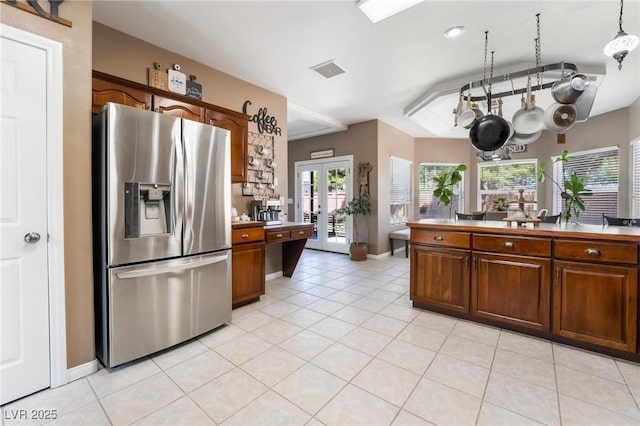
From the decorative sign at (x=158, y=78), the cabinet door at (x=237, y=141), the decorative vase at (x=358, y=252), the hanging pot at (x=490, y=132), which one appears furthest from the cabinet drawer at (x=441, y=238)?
the decorative sign at (x=158, y=78)

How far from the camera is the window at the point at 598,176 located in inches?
187

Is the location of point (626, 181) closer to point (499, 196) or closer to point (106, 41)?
point (499, 196)

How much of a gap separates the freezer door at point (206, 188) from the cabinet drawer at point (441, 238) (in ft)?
6.28

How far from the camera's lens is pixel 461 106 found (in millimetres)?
3369

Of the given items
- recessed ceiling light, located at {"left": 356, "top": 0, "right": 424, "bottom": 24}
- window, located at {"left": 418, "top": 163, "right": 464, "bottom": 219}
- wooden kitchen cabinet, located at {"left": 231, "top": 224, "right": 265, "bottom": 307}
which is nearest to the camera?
recessed ceiling light, located at {"left": 356, "top": 0, "right": 424, "bottom": 24}

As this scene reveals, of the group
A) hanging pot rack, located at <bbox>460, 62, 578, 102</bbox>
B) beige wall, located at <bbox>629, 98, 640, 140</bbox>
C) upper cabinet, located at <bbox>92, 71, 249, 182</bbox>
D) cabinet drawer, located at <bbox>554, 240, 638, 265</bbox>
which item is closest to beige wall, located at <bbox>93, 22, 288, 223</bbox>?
upper cabinet, located at <bbox>92, 71, 249, 182</bbox>

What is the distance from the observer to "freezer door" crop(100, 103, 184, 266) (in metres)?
1.85

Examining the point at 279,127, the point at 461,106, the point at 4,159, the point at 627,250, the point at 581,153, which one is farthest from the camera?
the point at 581,153

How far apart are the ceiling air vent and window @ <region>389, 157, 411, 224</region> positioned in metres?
2.83

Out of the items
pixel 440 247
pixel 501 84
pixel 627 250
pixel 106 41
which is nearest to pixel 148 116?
pixel 106 41

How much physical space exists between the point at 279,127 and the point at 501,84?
2.95m

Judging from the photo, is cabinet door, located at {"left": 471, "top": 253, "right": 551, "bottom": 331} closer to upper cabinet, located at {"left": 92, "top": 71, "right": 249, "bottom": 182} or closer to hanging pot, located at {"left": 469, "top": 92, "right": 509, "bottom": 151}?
hanging pot, located at {"left": 469, "top": 92, "right": 509, "bottom": 151}

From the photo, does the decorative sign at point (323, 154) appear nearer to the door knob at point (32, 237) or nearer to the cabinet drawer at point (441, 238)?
the cabinet drawer at point (441, 238)

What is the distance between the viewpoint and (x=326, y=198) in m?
6.21
